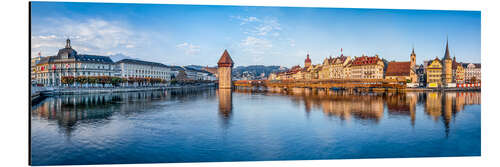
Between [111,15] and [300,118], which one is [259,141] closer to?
[300,118]

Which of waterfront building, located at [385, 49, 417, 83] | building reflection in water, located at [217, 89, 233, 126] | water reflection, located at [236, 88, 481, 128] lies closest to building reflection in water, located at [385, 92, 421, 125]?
water reflection, located at [236, 88, 481, 128]

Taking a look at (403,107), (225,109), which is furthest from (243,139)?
(403,107)

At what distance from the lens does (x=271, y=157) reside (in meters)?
5.54

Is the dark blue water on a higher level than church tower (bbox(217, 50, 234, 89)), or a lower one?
lower

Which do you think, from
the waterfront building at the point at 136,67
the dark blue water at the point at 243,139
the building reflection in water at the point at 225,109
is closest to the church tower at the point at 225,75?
the waterfront building at the point at 136,67

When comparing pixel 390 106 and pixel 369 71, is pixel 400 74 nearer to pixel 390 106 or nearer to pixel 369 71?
pixel 369 71

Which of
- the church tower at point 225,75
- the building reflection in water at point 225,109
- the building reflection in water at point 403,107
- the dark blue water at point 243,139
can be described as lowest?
the dark blue water at point 243,139

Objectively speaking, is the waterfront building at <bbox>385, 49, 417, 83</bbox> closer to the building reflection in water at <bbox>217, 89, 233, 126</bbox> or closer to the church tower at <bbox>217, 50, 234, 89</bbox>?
the church tower at <bbox>217, 50, 234, 89</bbox>

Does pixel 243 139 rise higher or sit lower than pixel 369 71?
lower

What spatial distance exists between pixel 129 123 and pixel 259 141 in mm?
4831

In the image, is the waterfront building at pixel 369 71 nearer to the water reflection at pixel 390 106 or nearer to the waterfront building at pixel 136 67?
the water reflection at pixel 390 106

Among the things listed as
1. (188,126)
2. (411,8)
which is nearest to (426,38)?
(411,8)

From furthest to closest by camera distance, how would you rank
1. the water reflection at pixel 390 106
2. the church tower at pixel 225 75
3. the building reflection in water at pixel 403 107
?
1. the church tower at pixel 225 75
2. the building reflection in water at pixel 403 107
3. the water reflection at pixel 390 106

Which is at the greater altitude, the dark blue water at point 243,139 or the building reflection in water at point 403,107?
the building reflection in water at point 403,107
